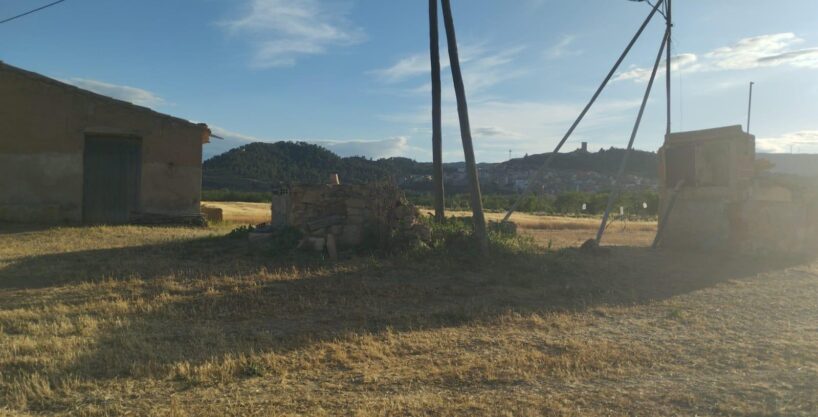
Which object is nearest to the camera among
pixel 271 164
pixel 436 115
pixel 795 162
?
pixel 436 115

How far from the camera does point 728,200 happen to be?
14.6 m

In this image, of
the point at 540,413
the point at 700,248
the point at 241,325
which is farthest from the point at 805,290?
the point at 241,325

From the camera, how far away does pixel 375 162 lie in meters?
46.6

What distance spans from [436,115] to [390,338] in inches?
353

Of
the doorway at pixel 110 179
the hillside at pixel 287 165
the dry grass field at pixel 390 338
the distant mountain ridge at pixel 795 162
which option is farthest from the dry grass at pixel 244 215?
the distant mountain ridge at pixel 795 162

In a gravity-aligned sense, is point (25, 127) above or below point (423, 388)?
above

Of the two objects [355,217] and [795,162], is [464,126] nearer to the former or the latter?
[355,217]

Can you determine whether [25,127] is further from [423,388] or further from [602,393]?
[602,393]

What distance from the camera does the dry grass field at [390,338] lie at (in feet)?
14.3

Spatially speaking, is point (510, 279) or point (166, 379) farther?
point (510, 279)

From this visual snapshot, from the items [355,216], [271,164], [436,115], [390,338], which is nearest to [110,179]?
[355,216]

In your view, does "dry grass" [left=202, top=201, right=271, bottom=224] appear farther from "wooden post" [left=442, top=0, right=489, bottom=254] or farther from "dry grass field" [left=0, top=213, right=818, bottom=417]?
"dry grass field" [left=0, top=213, right=818, bottom=417]

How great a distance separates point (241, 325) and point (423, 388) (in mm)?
2632

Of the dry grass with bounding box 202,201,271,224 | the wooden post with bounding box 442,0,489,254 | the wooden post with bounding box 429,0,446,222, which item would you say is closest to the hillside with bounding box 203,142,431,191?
the dry grass with bounding box 202,201,271,224
